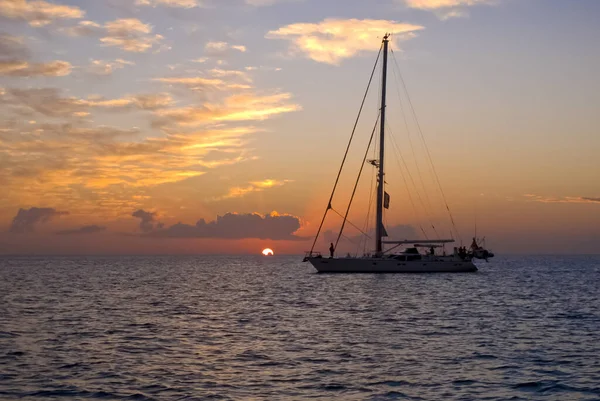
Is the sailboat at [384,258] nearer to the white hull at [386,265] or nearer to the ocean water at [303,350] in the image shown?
the white hull at [386,265]

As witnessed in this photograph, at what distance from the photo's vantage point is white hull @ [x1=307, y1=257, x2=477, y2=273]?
94688mm

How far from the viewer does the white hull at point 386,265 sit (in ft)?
311

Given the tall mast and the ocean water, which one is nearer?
the ocean water

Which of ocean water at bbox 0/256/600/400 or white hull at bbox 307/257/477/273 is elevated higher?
white hull at bbox 307/257/477/273

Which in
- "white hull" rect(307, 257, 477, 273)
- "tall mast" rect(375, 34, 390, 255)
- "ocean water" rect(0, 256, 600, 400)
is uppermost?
"tall mast" rect(375, 34, 390, 255)

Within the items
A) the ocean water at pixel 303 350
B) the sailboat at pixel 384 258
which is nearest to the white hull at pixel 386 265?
the sailboat at pixel 384 258

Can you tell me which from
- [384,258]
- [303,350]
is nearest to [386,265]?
[384,258]

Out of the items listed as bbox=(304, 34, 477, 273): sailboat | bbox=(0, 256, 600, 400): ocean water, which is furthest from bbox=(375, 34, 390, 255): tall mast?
bbox=(0, 256, 600, 400): ocean water

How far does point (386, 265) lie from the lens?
94.8m

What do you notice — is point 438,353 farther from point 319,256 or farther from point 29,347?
point 319,256

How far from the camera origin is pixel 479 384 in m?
25.9

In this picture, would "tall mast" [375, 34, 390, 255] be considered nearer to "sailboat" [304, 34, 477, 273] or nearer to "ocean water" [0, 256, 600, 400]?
"sailboat" [304, 34, 477, 273]

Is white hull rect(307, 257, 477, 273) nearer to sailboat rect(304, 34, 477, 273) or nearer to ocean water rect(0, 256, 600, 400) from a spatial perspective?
sailboat rect(304, 34, 477, 273)

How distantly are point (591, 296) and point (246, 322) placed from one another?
43535 mm
